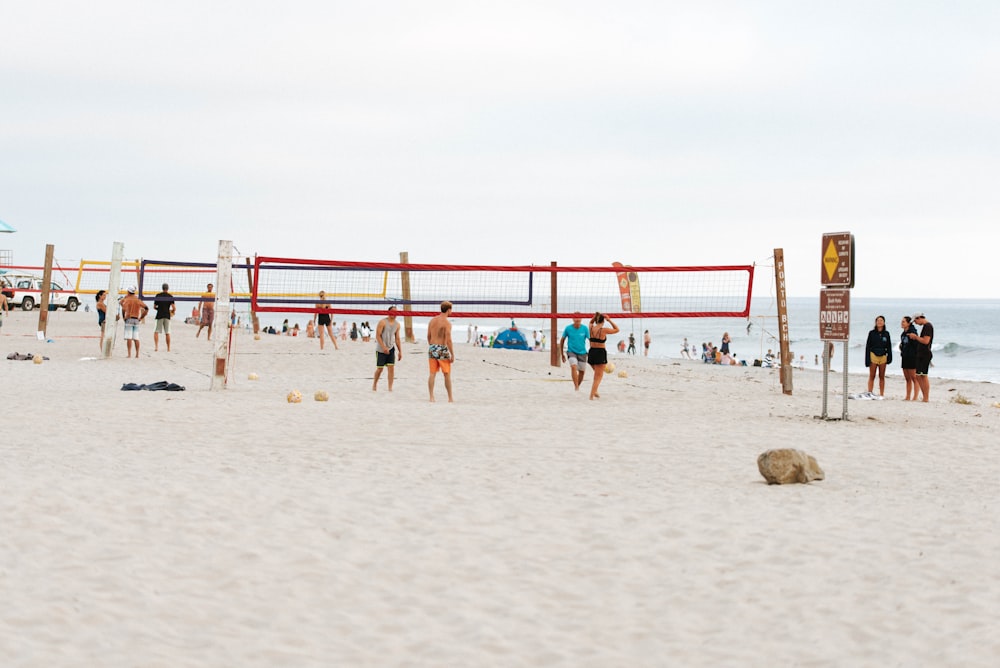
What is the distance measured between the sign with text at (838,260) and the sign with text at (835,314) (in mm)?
117

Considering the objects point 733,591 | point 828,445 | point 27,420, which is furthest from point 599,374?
point 733,591

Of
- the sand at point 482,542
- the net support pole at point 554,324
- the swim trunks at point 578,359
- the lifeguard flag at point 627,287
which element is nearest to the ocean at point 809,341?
the lifeguard flag at point 627,287

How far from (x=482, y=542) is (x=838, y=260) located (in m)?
6.66

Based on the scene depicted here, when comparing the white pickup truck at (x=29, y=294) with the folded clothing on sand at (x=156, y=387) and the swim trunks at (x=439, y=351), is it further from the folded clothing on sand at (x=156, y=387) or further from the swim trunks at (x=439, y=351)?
the swim trunks at (x=439, y=351)

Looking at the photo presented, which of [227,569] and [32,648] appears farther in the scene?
[227,569]

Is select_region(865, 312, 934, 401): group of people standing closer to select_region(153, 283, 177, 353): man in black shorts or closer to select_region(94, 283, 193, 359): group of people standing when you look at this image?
select_region(94, 283, 193, 359): group of people standing

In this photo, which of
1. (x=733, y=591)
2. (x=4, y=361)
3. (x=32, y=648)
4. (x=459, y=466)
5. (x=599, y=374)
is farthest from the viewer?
(x=4, y=361)

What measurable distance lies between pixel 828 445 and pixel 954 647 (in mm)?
5493

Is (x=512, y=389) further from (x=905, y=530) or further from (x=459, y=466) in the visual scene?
(x=905, y=530)

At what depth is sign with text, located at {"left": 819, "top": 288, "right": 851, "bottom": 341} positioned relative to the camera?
1059 cm

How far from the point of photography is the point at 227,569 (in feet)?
15.6

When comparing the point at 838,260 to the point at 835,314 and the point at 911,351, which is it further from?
the point at 911,351

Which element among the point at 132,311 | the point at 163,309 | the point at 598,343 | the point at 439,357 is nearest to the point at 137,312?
the point at 132,311

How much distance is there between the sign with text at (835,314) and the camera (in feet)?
34.7
